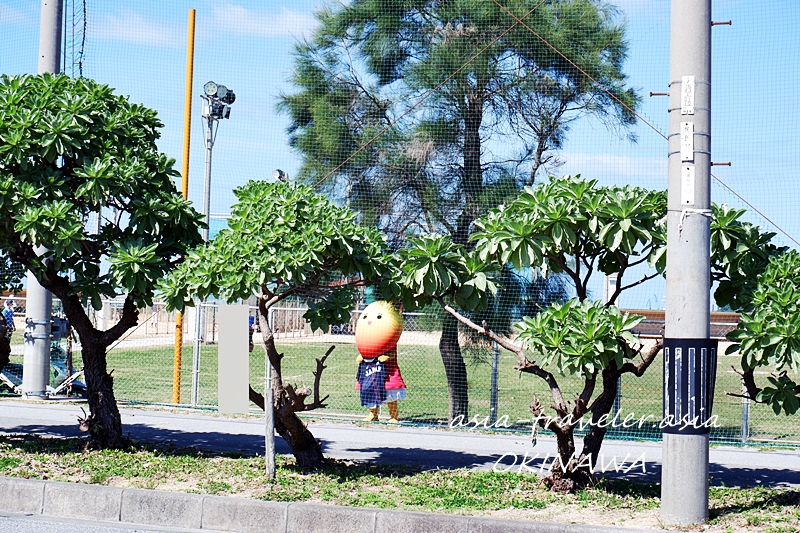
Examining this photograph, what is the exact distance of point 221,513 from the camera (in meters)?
6.61

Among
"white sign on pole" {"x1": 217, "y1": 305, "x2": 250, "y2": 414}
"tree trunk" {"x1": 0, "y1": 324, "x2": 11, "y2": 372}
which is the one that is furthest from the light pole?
"white sign on pole" {"x1": 217, "y1": 305, "x2": 250, "y2": 414}

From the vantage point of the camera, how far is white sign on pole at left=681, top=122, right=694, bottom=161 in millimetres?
6363

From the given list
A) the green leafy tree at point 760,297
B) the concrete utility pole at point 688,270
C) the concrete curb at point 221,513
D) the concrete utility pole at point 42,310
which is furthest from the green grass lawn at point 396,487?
the concrete utility pole at point 42,310

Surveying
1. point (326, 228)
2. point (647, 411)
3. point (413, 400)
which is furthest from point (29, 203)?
point (647, 411)

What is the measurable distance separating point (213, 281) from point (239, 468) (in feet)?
6.19

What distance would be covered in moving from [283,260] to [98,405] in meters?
2.98

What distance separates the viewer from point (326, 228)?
7.06 metres

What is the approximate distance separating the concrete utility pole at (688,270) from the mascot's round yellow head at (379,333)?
5.70 metres

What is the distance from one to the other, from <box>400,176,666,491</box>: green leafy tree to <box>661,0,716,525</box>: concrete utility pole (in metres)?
0.41

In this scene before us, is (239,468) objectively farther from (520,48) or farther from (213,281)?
(520,48)

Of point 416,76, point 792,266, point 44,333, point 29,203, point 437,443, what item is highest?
point 416,76

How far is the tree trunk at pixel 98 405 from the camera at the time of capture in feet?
28.2

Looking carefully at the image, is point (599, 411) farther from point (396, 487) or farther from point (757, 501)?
point (396, 487)

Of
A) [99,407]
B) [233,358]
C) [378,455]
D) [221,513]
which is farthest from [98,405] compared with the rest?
[378,455]
